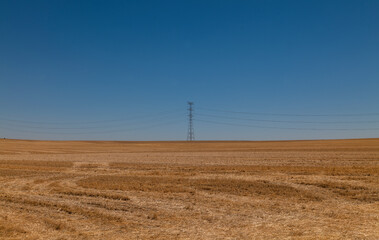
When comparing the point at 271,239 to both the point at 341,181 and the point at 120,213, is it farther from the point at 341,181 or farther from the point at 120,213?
the point at 341,181

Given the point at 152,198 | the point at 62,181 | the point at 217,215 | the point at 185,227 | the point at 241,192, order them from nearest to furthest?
the point at 185,227
the point at 217,215
the point at 152,198
the point at 241,192
the point at 62,181

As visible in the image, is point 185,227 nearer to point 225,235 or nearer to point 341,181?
point 225,235

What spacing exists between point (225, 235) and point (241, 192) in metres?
7.31

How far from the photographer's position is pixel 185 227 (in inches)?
419

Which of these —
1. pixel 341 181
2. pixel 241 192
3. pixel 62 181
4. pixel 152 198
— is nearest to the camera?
pixel 152 198

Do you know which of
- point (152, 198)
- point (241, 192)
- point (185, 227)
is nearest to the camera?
point (185, 227)

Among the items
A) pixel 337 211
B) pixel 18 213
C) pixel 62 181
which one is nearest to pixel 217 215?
pixel 337 211

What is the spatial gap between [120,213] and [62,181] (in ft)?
36.4

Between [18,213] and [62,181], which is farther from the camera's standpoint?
[62,181]

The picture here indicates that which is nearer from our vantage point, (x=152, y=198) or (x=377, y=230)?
(x=377, y=230)

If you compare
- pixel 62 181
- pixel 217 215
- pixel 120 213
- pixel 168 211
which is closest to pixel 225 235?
pixel 217 215

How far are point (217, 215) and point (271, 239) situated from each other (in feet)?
10.5

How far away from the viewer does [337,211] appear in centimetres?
1261

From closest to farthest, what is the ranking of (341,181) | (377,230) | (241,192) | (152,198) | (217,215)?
(377,230)
(217,215)
(152,198)
(241,192)
(341,181)
